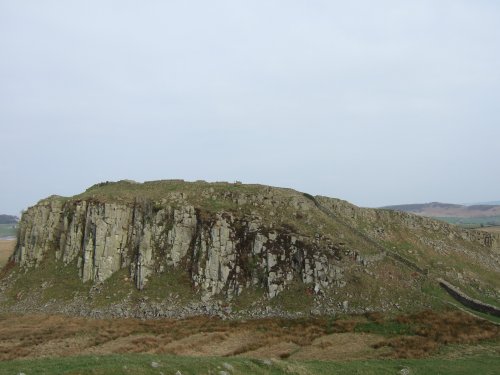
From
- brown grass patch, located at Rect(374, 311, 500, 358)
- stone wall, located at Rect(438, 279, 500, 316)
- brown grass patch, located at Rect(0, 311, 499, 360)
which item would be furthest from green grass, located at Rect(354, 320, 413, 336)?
stone wall, located at Rect(438, 279, 500, 316)

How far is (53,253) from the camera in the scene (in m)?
62.8

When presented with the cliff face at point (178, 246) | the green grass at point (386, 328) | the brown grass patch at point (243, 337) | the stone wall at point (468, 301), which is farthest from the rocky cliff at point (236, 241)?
the brown grass patch at point (243, 337)

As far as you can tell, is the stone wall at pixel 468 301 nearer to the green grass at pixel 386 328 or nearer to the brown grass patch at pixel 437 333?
the brown grass patch at pixel 437 333

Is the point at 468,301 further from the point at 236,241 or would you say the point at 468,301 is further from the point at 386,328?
the point at 236,241

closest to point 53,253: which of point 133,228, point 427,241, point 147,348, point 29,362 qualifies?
point 133,228

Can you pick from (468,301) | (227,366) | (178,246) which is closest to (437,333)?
(468,301)

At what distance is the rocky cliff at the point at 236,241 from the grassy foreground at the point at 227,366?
54.8 feet

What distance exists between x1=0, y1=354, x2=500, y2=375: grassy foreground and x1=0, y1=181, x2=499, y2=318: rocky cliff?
16706mm

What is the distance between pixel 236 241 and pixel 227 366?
32.5m

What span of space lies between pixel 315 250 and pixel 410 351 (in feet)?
67.8

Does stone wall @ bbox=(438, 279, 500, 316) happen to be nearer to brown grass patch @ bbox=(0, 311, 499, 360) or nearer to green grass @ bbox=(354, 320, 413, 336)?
brown grass patch @ bbox=(0, 311, 499, 360)

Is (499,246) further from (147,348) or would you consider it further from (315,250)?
(147,348)

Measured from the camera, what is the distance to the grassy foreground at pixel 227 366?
73.9 ft

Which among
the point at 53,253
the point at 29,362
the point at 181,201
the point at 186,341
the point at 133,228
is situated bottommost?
the point at 186,341
